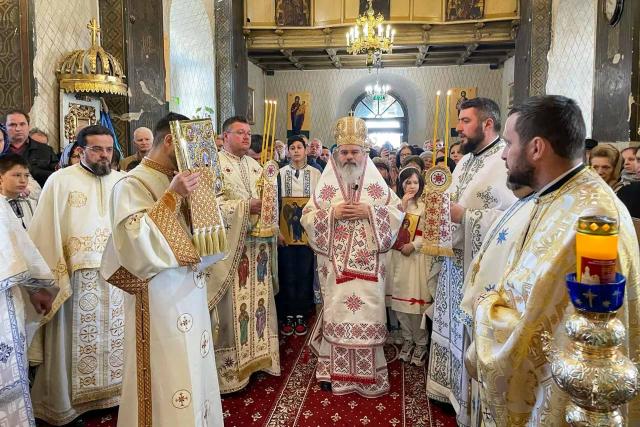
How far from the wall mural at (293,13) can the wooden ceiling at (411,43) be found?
17 cm

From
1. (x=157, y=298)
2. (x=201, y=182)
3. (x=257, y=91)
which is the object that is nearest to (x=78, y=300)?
(x=157, y=298)

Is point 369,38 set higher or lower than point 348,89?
higher

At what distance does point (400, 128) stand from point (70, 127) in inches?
485

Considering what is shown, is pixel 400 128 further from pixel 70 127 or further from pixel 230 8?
pixel 70 127

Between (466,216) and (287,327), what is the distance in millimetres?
2772

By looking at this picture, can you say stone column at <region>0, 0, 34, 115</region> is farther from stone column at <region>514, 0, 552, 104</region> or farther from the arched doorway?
the arched doorway

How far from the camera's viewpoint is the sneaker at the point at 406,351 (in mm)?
→ 4400

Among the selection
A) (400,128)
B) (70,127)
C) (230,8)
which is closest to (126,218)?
(70,127)

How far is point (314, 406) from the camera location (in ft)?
11.5

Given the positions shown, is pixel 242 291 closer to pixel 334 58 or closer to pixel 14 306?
Result: pixel 14 306

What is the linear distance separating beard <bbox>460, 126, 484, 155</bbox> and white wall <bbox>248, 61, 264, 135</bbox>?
11.7m

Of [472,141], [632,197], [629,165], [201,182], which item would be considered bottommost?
[632,197]

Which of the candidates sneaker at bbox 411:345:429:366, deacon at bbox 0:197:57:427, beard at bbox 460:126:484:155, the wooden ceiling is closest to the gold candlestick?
beard at bbox 460:126:484:155

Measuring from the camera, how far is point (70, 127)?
18.4 ft
